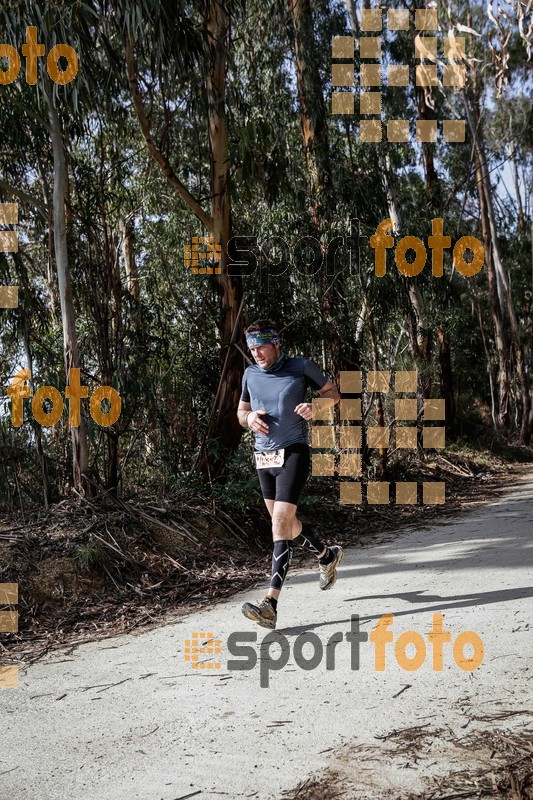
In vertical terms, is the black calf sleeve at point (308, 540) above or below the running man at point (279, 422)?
below

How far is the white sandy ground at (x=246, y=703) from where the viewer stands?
336cm

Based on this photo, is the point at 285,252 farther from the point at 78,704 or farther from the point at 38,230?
the point at 78,704

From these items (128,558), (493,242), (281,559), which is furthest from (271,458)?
(493,242)

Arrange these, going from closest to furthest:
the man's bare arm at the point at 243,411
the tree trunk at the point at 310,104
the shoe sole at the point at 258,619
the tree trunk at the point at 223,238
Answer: the shoe sole at the point at 258,619 → the man's bare arm at the point at 243,411 → the tree trunk at the point at 223,238 → the tree trunk at the point at 310,104

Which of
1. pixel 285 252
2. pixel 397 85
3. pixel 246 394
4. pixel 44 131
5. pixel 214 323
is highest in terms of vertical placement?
pixel 397 85

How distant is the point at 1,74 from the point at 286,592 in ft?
18.9

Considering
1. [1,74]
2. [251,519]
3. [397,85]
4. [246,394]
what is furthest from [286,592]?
[397,85]

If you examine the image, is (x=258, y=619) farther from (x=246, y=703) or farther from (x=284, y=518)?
(x=246, y=703)

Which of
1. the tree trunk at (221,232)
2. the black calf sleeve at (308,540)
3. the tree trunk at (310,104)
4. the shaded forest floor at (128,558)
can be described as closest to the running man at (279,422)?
the black calf sleeve at (308,540)

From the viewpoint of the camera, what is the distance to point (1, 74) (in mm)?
8242

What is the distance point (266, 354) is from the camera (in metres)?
5.82

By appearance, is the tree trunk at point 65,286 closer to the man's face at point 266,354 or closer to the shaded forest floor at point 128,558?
the shaded forest floor at point 128,558

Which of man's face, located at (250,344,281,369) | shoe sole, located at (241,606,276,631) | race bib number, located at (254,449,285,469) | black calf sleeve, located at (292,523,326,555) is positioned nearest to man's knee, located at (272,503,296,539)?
race bib number, located at (254,449,285,469)

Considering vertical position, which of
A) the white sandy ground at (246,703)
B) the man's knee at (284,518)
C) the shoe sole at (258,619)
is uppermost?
the man's knee at (284,518)
